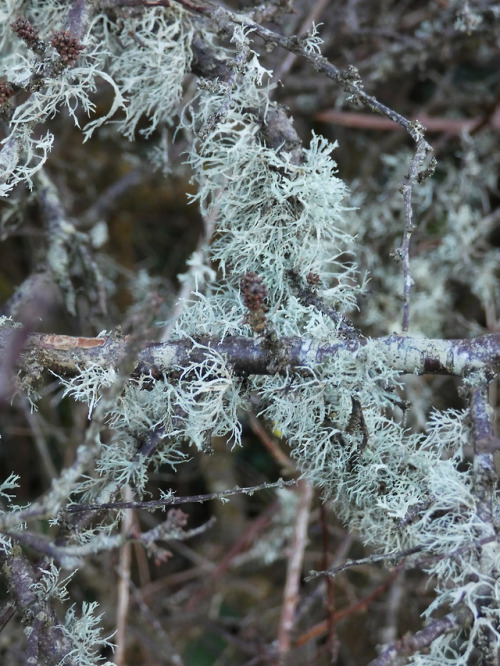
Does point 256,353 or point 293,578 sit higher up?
point 256,353

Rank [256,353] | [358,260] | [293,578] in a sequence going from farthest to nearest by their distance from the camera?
[358,260] < [293,578] < [256,353]

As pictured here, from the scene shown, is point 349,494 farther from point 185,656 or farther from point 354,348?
point 185,656

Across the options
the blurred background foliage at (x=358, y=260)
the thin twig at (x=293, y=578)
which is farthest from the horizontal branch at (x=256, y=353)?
the thin twig at (x=293, y=578)

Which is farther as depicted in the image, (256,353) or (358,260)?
(358,260)

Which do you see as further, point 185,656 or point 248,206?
point 185,656

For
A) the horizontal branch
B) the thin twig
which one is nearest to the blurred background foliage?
the thin twig

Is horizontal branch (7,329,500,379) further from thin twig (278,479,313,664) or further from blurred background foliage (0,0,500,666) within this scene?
thin twig (278,479,313,664)

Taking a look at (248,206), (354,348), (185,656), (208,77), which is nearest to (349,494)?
(354,348)

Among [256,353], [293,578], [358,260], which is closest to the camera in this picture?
[256,353]
